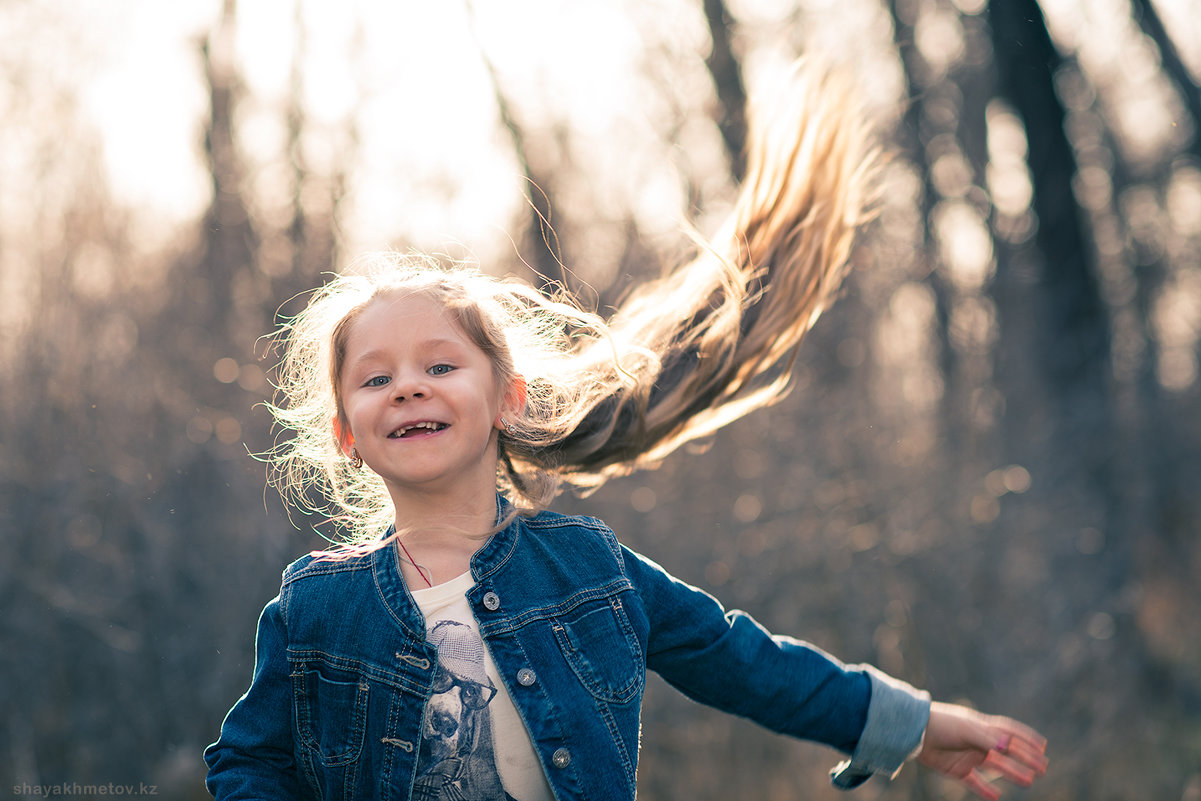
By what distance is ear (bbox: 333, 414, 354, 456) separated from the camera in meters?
2.02

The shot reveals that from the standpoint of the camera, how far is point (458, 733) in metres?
1.76

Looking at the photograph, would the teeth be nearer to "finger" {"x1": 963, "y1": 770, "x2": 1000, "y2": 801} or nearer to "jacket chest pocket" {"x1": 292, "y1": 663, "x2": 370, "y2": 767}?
"jacket chest pocket" {"x1": 292, "y1": 663, "x2": 370, "y2": 767}

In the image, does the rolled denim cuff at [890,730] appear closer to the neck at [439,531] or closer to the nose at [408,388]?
the neck at [439,531]

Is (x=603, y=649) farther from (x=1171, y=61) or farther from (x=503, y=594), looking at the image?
(x=1171, y=61)

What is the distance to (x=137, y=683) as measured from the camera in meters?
4.41

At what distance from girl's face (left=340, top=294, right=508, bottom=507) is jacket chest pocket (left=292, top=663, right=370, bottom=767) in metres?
0.36

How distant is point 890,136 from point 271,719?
724cm

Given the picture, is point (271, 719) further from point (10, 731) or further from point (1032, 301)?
point (1032, 301)

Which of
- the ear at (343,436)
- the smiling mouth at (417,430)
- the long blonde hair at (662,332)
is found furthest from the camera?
the long blonde hair at (662,332)

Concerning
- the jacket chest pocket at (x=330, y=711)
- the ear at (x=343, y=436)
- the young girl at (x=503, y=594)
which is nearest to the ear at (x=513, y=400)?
the young girl at (x=503, y=594)

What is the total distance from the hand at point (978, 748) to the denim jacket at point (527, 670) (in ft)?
0.27

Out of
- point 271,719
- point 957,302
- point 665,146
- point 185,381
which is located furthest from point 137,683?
point 957,302

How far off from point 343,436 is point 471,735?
0.65 meters

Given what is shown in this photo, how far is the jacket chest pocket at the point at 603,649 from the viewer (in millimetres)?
1874
